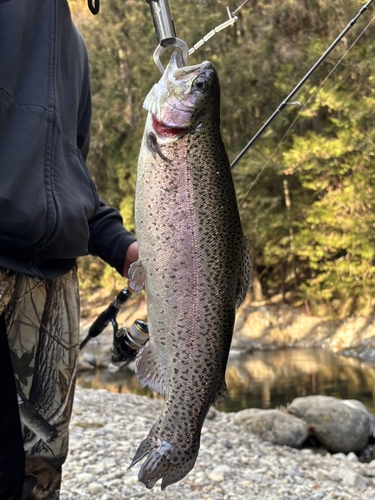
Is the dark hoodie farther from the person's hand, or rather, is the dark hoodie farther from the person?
the person's hand

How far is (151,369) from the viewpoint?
1.62 meters

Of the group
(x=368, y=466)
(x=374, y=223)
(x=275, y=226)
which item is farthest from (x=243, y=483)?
(x=275, y=226)

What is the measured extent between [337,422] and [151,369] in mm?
7707

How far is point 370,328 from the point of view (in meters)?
17.0

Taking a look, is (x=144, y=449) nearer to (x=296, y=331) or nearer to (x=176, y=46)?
(x=176, y=46)

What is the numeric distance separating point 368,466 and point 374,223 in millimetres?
11349

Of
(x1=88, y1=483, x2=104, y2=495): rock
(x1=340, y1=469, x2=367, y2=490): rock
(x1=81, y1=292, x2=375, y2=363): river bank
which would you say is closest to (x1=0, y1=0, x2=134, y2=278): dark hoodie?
(x1=88, y1=483, x2=104, y2=495): rock

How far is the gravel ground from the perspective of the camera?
528 cm

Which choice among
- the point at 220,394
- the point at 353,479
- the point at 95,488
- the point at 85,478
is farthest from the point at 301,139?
the point at 220,394

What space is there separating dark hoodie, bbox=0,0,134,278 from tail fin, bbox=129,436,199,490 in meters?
0.61

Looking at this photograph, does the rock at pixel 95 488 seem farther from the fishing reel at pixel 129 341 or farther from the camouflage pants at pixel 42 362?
the camouflage pants at pixel 42 362

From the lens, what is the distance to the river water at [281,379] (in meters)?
10.8

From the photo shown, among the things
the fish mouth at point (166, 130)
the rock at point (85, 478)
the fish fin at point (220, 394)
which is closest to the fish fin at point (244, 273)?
the fish fin at point (220, 394)

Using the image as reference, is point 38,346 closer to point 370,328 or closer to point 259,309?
point 370,328
